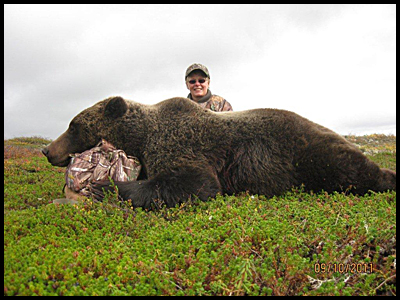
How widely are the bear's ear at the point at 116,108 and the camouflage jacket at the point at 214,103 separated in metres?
4.52

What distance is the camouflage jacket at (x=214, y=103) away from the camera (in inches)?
397

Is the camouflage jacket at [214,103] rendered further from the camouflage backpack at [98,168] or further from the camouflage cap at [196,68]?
the camouflage backpack at [98,168]

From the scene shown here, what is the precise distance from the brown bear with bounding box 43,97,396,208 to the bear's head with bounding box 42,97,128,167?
0.07 ft

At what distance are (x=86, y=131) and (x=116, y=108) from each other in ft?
2.54

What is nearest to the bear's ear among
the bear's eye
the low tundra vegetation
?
the bear's eye

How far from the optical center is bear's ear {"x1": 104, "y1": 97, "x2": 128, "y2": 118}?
19.0 ft

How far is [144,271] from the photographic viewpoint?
250 centimetres

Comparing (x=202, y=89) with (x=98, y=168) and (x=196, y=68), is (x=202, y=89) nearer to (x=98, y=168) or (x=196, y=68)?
(x=196, y=68)

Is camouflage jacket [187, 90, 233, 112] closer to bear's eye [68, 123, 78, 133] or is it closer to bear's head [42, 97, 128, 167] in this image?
bear's head [42, 97, 128, 167]

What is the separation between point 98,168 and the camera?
16.9 ft

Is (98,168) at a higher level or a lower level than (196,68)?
lower

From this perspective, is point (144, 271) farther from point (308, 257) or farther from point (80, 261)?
point (308, 257)
